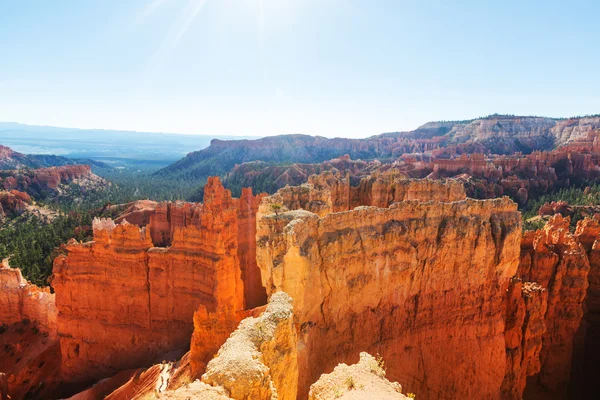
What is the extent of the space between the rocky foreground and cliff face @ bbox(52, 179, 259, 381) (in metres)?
0.07

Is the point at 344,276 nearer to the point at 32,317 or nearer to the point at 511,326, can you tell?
the point at 511,326

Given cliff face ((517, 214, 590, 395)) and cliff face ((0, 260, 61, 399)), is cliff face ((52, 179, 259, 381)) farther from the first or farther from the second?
cliff face ((517, 214, 590, 395))

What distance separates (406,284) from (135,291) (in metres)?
12.6

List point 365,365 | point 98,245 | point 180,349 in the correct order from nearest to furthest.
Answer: point 365,365, point 180,349, point 98,245

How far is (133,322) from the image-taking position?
1811 centimetres

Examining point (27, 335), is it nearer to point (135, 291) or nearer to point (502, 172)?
point (135, 291)

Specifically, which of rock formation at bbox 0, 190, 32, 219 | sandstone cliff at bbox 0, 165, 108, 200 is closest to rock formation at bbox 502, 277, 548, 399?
rock formation at bbox 0, 190, 32, 219

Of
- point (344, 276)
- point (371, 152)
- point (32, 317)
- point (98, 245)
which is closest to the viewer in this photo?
point (344, 276)

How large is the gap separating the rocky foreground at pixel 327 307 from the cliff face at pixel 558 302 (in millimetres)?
65

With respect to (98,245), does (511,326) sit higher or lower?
lower

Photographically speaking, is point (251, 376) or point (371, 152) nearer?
point (251, 376)

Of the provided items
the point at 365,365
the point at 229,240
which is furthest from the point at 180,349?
the point at 365,365

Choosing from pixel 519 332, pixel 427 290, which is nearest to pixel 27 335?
pixel 427 290

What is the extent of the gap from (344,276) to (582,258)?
46.1 ft
